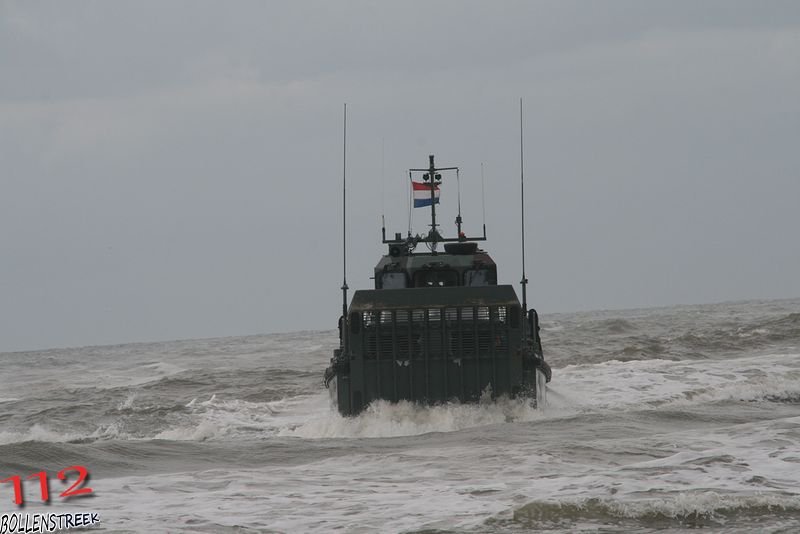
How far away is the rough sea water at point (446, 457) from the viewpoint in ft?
30.3

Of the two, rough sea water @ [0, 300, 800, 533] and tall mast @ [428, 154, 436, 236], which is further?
tall mast @ [428, 154, 436, 236]

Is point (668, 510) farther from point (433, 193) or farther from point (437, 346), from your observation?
point (433, 193)

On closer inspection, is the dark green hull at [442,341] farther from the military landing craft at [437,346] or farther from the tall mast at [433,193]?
the tall mast at [433,193]

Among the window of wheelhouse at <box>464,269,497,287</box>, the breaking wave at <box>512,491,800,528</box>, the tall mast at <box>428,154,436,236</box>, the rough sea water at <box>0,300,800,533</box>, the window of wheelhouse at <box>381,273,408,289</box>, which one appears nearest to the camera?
the breaking wave at <box>512,491,800,528</box>

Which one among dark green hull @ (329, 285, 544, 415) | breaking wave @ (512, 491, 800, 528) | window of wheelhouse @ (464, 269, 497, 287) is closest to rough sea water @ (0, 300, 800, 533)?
breaking wave @ (512, 491, 800, 528)

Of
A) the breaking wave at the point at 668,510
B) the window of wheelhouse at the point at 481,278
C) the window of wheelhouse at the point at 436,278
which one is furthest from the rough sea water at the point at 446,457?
the window of wheelhouse at the point at 436,278

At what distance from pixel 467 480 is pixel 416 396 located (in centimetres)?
515

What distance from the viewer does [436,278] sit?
18469mm

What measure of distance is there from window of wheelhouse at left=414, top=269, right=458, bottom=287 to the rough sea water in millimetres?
2536

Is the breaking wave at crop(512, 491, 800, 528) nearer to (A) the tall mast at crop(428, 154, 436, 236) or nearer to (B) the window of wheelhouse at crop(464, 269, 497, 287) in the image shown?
(B) the window of wheelhouse at crop(464, 269, 497, 287)

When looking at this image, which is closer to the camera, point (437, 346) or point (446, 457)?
point (446, 457)

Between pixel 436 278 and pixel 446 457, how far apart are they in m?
6.24

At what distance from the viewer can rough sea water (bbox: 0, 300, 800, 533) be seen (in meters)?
9.25

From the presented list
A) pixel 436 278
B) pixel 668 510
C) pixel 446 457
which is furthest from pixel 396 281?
pixel 668 510
